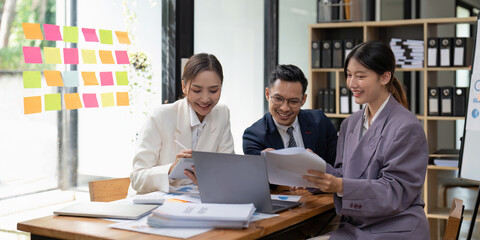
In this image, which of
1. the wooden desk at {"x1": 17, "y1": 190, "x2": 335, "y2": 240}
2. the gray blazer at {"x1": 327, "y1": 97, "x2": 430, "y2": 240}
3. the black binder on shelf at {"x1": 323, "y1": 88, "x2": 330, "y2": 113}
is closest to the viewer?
the wooden desk at {"x1": 17, "y1": 190, "x2": 335, "y2": 240}

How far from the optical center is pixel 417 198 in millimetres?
2318

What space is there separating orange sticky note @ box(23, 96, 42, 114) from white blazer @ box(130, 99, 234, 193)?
0.60 meters

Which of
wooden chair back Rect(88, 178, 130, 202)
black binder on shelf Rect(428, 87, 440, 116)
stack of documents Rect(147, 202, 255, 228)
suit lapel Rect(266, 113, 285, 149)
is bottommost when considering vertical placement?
wooden chair back Rect(88, 178, 130, 202)

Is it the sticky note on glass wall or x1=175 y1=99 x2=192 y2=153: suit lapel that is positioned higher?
the sticky note on glass wall

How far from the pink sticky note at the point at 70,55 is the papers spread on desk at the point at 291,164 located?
4.68 feet

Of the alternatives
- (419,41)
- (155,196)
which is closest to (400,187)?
(155,196)

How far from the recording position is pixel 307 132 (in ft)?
9.76

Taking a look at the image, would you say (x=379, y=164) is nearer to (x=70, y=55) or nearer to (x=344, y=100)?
(x=70, y=55)

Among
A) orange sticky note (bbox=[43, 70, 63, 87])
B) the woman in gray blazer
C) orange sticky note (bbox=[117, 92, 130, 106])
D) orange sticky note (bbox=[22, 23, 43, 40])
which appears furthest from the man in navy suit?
orange sticky note (bbox=[22, 23, 43, 40])

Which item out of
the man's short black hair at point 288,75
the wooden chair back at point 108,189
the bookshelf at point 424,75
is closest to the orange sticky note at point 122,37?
the wooden chair back at point 108,189

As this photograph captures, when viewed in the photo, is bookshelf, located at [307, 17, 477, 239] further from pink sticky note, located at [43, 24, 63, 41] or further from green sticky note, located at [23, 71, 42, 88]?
green sticky note, located at [23, 71, 42, 88]

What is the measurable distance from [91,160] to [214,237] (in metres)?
1.73

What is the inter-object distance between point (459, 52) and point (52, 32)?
126 inches

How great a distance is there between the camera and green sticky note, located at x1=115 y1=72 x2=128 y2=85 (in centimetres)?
349
